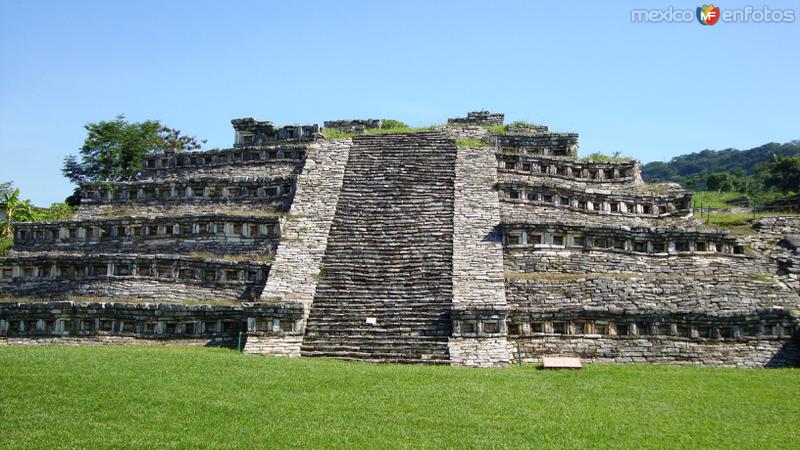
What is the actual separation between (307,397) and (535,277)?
29.4 ft

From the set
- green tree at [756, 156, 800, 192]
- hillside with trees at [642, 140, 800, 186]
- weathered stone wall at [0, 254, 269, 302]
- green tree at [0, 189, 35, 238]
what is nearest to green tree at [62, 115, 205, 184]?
green tree at [0, 189, 35, 238]

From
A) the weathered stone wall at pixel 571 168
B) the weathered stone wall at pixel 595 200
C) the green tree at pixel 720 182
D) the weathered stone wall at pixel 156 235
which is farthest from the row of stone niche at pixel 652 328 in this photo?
the green tree at pixel 720 182

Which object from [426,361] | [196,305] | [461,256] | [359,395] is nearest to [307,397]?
[359,395]

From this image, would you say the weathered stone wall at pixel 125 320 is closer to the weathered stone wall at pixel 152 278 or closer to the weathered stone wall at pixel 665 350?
the weathered stone wall at pixel 152 278

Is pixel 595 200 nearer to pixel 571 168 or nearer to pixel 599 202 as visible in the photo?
pixel 599 202

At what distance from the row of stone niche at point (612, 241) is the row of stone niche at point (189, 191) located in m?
8.10

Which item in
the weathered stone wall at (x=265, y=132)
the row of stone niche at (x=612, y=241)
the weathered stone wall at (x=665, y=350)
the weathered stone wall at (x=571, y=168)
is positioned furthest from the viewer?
the weathered stone wall at (x=265, y=132)

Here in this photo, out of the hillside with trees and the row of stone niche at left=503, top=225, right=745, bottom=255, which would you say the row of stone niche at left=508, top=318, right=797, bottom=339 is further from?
the hillside with trees

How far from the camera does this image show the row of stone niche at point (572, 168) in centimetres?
2703

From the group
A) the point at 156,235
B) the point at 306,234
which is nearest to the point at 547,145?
the point at 306,234

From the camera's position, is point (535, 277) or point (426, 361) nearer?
point (426, 361)

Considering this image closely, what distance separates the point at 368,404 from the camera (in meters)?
12.8

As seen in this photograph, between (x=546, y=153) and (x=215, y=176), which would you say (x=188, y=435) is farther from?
(x=546, y=153)

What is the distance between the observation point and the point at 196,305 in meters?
19.5
